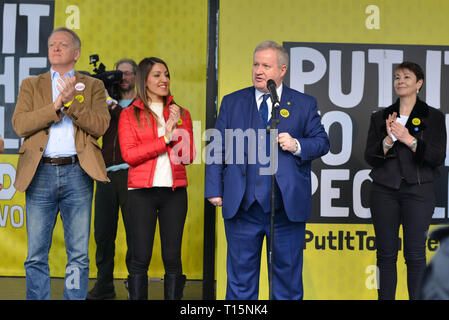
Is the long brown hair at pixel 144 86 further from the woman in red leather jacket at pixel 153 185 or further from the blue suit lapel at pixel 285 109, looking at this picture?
the blue suit lapel at pixel 285 109

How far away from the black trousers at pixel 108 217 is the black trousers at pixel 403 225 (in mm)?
2009

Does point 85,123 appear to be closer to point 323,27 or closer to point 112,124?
point 112,124

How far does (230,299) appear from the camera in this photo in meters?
3.14

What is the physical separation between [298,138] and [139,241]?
1.15 meters

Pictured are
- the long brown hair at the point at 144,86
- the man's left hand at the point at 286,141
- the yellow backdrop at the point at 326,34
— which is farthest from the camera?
the yellow backdrop at the point at 326,34

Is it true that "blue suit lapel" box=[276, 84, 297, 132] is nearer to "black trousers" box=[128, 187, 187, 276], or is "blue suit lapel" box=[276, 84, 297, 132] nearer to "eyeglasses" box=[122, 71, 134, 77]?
"black trousers" box=[128, 187, 187, 276]

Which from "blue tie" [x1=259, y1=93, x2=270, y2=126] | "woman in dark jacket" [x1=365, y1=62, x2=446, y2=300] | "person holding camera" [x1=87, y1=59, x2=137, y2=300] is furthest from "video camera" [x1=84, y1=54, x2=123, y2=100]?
"woman in dark jacket" [x1=365, y1=62, x2=446, y2=300]

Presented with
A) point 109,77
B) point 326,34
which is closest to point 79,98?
point 109,77

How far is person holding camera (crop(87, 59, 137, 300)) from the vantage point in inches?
177

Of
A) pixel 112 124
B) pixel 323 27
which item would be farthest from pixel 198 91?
pixel 323 27

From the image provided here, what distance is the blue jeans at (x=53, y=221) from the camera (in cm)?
334

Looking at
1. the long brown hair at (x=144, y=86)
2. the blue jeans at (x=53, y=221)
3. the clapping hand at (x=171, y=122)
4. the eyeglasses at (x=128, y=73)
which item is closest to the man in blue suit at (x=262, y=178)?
the clapping hand at (x=171, y=122)

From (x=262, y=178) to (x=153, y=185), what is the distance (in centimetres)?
68

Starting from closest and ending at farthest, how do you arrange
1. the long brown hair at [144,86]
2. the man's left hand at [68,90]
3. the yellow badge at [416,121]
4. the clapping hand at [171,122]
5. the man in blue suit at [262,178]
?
the man in blue suit at [262,178] → the man's left hand at [68,90] → the clapping hand at [171,122] → the long brown hair at [144,86] → the yellow badge at [416,121]
